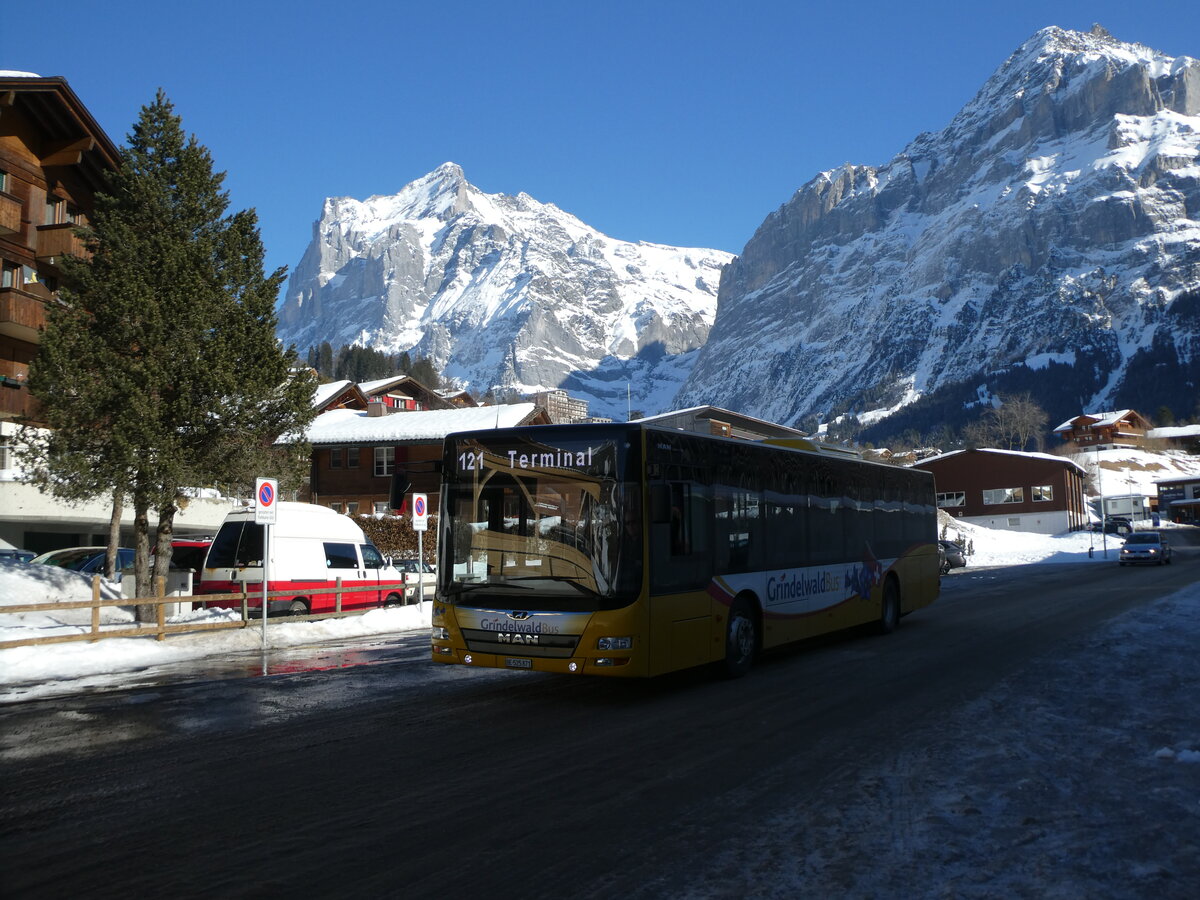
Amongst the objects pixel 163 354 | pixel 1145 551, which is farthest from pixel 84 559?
pixel 1145 551

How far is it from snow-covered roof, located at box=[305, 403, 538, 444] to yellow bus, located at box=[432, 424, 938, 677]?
127 ft

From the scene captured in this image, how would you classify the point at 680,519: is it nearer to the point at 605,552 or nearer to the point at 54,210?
the point at 605,552

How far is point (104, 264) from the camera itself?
19.4m

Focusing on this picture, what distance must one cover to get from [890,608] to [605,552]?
902 cm

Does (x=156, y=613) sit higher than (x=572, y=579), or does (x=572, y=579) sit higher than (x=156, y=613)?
(x=572, y=579)

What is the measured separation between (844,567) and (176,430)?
13.1 meters

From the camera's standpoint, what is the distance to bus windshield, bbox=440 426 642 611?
32.1 feet

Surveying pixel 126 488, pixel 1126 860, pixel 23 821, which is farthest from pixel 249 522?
pixel 1126 860

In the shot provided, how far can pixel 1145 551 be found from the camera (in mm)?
43094

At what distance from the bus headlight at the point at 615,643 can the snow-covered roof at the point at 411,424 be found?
4059 centimetres

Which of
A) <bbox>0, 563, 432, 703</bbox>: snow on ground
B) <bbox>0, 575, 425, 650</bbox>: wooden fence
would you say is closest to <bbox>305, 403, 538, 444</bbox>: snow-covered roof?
<bbox>0, 563, 432, 703</bbox>: snow on ground

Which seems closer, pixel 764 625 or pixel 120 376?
pixel 764 625

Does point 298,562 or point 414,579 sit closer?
point 298,562

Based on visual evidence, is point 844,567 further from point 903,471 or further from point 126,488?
point 126,488
